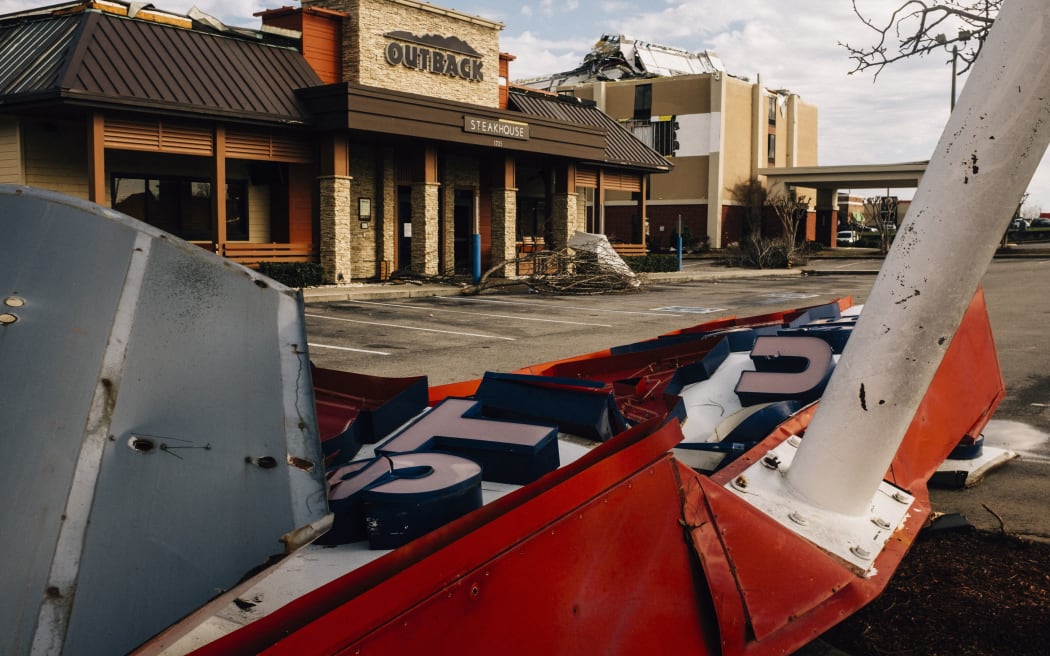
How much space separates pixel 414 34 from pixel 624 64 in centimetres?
4555

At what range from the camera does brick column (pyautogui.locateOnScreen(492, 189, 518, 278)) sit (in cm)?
2834

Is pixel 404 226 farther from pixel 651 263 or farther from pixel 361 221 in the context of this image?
pixel 651 263

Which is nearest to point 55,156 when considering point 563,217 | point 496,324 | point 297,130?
point 297,130

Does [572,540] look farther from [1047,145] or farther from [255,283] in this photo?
[1047,145]

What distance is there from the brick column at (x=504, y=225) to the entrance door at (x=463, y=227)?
4.89ft

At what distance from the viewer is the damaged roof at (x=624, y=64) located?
68688mm

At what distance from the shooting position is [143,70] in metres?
20.0

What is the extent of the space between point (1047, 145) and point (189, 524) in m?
2.92

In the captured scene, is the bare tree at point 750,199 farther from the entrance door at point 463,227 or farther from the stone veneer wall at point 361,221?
the stone veneer wall at point 361,221

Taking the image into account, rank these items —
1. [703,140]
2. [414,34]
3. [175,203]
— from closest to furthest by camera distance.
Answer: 1. [175,203]
2. [414,34]
3. [703,140]

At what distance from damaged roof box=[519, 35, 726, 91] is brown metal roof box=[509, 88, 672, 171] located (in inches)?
1354

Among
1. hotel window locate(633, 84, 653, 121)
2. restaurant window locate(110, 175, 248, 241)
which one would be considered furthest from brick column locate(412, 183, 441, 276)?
hotel window locate(633, 84, 653, 121)

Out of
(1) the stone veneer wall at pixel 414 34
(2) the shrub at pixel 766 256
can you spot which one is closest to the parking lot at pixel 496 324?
(1) the stone veneer wall at pixel 414 34

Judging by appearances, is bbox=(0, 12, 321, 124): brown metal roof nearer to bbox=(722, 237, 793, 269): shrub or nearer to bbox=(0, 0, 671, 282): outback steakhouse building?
bbox=(0, 0, 671, 282): outback steakhouse building
